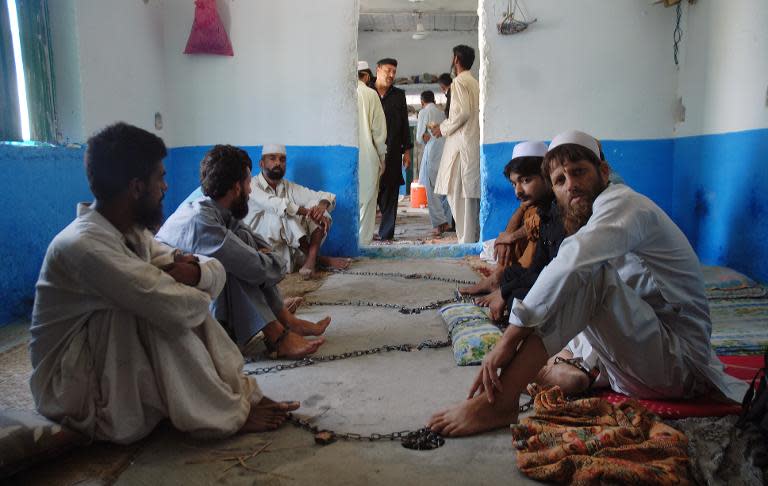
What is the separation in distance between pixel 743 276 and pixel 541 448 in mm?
3379

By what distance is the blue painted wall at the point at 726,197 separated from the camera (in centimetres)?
450

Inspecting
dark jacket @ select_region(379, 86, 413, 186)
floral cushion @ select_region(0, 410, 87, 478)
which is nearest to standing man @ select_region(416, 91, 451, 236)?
dark jacket @ select_region(379, 86, 413, 186)

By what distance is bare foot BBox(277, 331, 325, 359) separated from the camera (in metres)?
3.13

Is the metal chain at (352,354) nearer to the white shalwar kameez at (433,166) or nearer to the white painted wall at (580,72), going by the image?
the white painted wall at (580,72)

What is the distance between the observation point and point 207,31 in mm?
5840

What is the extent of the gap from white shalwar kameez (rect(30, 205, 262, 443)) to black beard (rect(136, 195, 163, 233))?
0.06 m

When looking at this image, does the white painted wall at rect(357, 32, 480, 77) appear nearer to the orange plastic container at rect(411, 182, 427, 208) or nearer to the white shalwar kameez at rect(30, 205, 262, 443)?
the orange plastic container at rect(411, 182, 427, 208)

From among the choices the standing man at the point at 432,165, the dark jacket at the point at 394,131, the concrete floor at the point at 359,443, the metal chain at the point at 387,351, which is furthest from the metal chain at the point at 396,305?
the standing man at the point at 432,165

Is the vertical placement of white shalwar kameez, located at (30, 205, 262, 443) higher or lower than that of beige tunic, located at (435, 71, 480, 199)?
lower

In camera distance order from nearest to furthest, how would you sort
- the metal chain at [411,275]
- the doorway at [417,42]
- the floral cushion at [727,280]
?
1. the floral cushion at [727,280]
2. the metal chain at [411,275]
3. the doorway at [417,42]

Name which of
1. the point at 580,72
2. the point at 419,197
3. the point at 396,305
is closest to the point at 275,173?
the point at 396,305

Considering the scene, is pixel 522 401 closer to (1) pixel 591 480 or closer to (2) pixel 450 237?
(1) pixel 591 480

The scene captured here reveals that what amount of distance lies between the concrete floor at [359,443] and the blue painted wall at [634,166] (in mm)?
2735

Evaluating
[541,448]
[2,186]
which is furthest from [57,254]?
[2,186]
